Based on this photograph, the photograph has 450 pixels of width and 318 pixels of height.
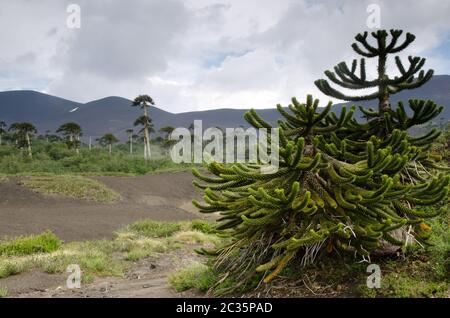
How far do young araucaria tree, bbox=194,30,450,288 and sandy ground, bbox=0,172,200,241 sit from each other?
1222cm

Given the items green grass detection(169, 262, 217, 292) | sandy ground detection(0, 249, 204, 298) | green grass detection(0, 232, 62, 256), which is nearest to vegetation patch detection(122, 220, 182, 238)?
green grass detection(0, 232, 62, 256)

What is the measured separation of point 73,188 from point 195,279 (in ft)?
71.6

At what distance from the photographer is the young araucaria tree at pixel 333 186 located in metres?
5.48

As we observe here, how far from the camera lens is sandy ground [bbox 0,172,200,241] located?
17769 mm

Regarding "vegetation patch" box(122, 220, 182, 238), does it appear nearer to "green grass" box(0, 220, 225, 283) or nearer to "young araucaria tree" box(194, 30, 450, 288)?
"green grass" box(0, 220, 225, 283)

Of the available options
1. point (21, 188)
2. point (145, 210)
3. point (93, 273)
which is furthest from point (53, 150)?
point (93, 273)

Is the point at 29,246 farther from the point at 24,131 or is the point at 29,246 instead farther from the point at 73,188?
the point at 24,131

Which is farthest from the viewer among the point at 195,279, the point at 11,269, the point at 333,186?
the point at 11,269

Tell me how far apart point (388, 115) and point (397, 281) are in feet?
9.62

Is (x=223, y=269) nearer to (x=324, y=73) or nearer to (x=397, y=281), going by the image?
(x=397, y=281)

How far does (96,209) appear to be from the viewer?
2325 cm

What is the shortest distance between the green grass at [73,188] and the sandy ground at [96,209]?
685mm

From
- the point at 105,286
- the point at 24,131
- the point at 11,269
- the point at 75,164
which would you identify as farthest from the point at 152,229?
the point at 24,131

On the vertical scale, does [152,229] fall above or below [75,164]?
below
